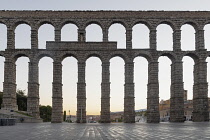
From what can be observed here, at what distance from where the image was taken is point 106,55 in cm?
4884

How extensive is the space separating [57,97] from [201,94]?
22.8 meters

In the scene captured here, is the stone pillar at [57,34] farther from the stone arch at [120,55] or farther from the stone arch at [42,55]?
the stone arch at [120,55]

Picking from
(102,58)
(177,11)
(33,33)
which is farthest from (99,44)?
(177,11)

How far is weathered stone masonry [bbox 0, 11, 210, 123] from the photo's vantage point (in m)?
47.4

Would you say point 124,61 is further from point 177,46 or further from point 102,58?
point 177,46

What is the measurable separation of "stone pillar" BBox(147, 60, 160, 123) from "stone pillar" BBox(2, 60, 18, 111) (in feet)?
70.1

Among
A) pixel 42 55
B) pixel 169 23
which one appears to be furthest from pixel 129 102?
pixel 42 55

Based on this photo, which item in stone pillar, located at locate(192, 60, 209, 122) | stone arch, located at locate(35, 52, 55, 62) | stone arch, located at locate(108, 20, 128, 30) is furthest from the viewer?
stone arch, located at locate(108, 20, 128, 30)

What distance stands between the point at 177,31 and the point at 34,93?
82.7 ft

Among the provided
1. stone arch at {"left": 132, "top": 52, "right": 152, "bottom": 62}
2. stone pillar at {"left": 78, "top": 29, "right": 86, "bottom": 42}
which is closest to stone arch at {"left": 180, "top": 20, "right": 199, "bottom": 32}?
stone arch at {"left": 132, "top": 52, "right": 152, "bottom": 62}

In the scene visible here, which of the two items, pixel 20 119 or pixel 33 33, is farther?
pixel 33 33

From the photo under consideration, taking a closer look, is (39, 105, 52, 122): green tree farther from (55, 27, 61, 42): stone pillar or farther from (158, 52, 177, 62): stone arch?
(158, 52, 177, 62): stone arch

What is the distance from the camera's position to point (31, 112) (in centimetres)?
4750

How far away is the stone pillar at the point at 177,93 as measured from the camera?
47.8 metres
